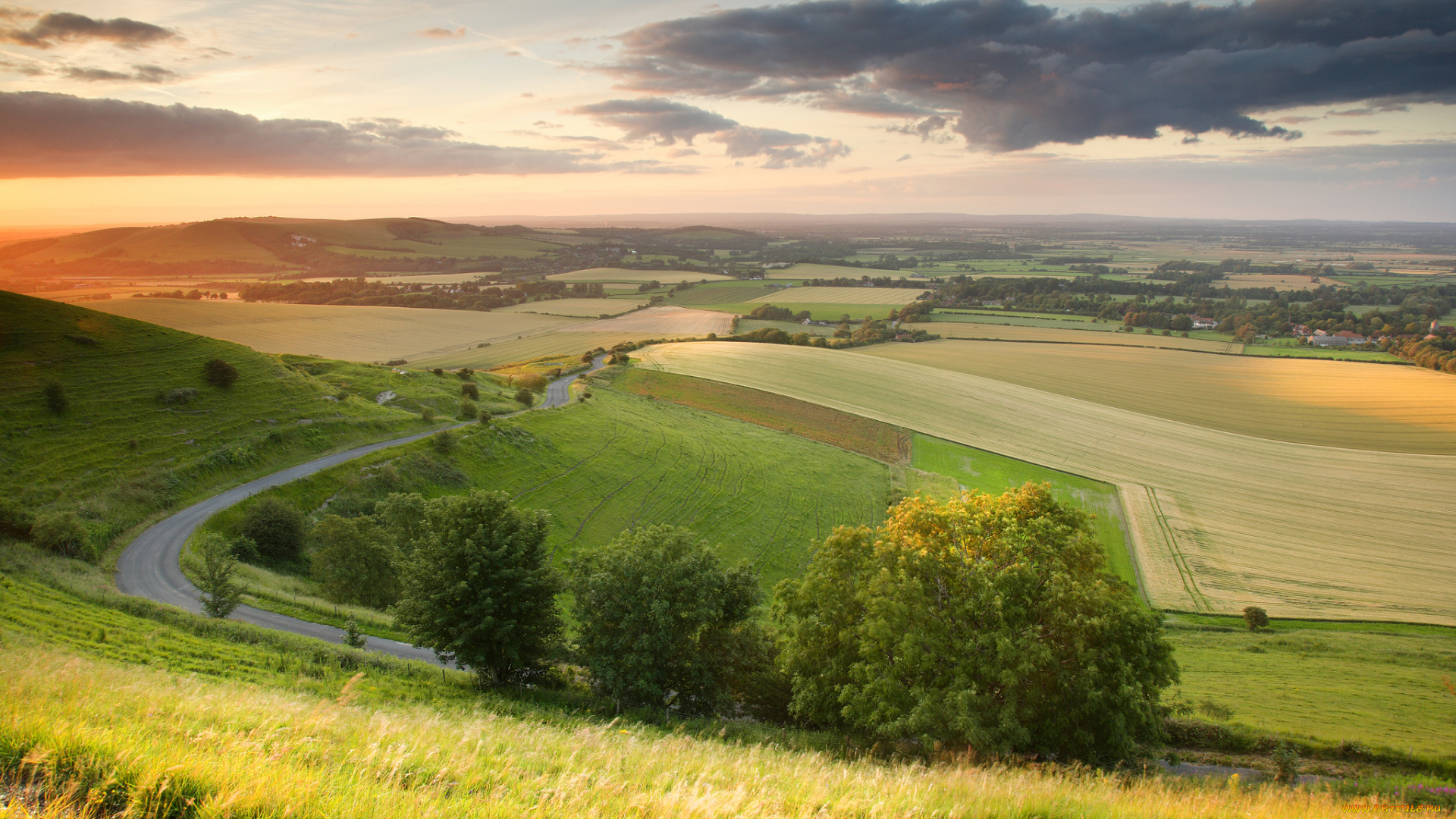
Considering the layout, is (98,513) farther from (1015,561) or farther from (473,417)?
(1015,561)

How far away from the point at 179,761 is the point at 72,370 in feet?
179

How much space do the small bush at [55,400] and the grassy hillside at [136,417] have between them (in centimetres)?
22

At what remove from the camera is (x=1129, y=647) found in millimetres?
19391

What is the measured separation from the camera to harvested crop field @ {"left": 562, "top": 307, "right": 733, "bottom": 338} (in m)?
123

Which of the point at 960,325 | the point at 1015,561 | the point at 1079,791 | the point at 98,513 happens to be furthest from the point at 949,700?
the point at 960,325

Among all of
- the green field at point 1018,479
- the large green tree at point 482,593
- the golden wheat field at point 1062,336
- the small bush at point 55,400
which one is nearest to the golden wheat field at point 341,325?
the small bush at point 55,400

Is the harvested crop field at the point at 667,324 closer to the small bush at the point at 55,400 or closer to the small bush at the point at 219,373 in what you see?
the small bush at the point at 219,373

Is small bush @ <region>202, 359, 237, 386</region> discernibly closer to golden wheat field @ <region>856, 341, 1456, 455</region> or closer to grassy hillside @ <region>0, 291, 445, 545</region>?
grassy hillside @ <region>0, 291, 445, 545</region>

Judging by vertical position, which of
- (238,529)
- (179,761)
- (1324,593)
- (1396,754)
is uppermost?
(179,761)

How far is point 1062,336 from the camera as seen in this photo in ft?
375

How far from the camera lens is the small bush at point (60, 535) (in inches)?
1111

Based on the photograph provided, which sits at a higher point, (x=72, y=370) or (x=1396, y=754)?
(x=72, y=370)

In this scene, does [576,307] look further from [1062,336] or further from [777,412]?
[1062,336]

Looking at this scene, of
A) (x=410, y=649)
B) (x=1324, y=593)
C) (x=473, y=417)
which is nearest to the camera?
(x=410, y=649)
